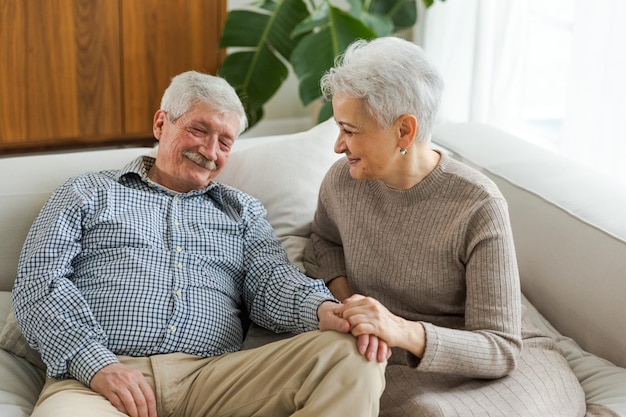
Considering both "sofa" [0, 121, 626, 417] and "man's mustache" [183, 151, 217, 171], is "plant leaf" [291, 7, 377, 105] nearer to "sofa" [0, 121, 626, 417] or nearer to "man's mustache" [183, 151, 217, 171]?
"sofa" [0, 121, 626, 417]

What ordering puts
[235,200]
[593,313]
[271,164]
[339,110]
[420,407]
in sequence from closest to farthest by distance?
[420,407], [339,110], [593,313], [235,200], [271,164]

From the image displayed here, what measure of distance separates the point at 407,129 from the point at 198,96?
0.55 meters

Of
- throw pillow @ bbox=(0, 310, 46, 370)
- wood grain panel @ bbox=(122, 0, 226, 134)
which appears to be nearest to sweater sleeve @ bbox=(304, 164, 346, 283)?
throw pillow @ bbox=(0, 310, 46, 370)

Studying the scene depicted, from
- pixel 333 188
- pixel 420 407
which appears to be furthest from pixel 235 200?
pixel 420 407

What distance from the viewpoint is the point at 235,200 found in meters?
2.14

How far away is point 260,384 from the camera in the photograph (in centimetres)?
174

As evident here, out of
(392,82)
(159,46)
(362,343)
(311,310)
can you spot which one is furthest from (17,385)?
(159,46)

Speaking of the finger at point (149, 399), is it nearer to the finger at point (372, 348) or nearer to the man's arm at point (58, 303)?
the man's arm at point (58, 303)

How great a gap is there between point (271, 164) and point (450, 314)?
674mm

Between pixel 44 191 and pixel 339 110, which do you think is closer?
pixel 339 110

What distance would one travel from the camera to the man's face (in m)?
2.08

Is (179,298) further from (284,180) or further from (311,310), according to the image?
(284,180)

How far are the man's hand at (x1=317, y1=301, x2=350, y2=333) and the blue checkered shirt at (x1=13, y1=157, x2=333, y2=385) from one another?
0.13 ft

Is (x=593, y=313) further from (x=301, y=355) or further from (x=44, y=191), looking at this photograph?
(x=44, y=191)
